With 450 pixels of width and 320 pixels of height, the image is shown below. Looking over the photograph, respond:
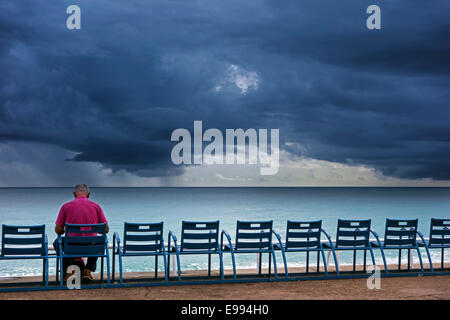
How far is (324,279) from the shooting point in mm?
7273

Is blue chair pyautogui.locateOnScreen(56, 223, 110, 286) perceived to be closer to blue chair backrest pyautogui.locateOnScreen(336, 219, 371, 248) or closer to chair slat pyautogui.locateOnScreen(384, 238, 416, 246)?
blue chair backrest pyautogui.locateOnScreen(336, 219, 371, 248)

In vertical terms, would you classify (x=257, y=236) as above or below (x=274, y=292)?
above

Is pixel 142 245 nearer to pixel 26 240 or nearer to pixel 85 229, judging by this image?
pixel 85 229

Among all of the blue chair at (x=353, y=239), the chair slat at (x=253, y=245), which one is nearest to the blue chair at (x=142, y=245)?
the chair slat at (x=253, y=245)

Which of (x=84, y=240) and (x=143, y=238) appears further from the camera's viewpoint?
(x=143, y=238)

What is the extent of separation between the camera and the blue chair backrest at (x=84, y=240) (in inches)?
255

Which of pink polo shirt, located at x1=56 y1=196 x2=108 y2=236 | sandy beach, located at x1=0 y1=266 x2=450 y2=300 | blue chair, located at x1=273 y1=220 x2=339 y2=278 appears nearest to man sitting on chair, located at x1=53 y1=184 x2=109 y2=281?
pink polo shirt, located at x1=56 y1=196 x2=108 y2=236

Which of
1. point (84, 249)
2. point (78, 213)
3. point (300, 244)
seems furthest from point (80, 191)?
point (300, 244)

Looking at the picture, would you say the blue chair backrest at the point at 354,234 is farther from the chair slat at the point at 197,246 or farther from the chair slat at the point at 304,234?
the chair slat at the point at 197,246

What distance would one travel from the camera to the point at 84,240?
6551mm

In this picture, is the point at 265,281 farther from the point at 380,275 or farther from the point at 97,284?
the point at 97,284
